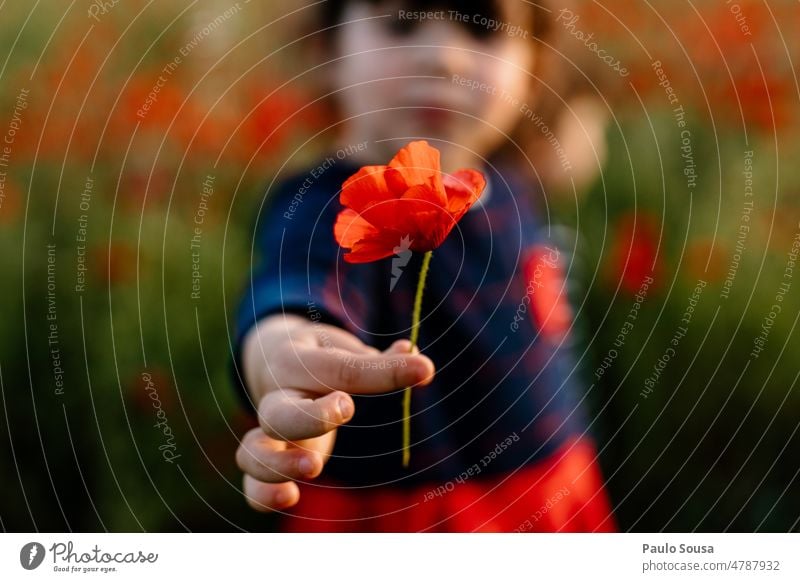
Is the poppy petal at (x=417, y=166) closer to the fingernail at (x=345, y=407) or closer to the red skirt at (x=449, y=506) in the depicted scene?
the fingernail at (x=345, y=407)

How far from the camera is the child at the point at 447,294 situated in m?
0.64

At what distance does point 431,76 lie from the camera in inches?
25.6

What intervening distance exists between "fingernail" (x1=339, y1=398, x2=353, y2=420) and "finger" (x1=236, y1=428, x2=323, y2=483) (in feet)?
0.16

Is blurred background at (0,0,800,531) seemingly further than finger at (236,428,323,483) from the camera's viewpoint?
Yes

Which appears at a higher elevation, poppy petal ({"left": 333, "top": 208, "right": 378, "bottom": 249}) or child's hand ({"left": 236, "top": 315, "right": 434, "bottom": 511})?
poppy petal ({"left": 333, "top": 208, "right": 378, "bottom": 249})

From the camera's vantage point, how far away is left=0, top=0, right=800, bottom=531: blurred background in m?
0.77

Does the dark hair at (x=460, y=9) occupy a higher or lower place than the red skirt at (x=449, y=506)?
higher
